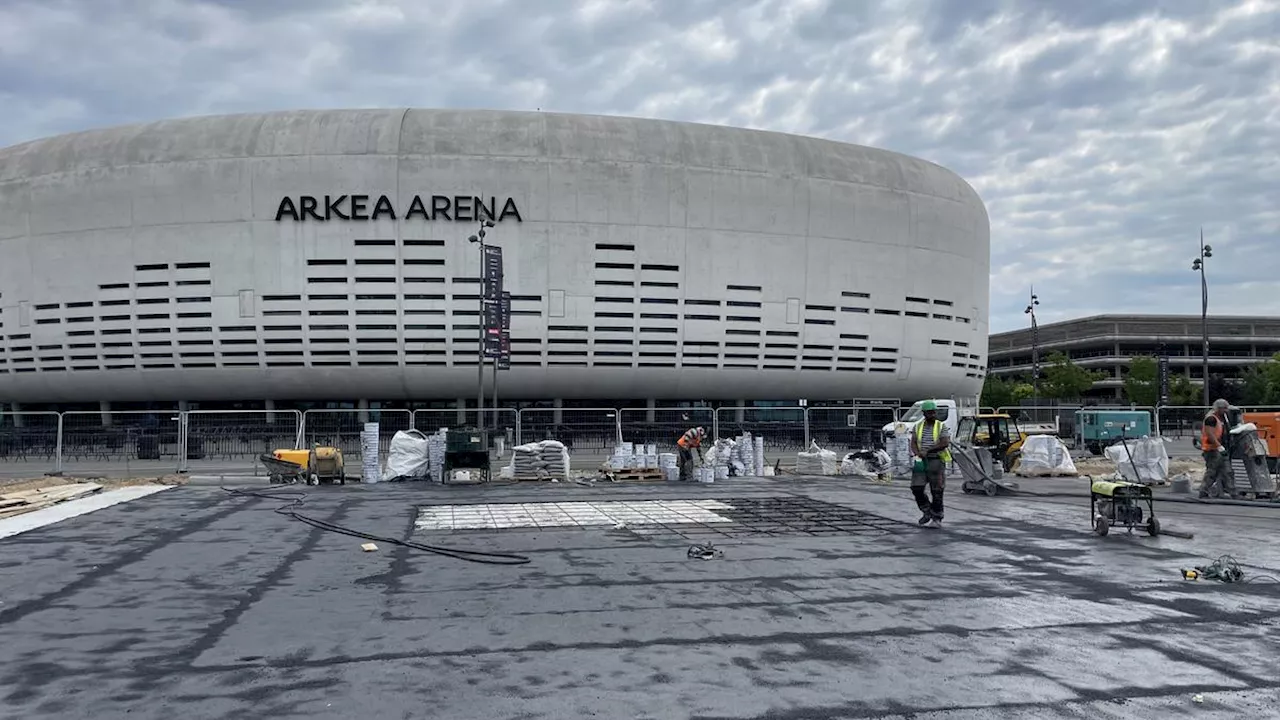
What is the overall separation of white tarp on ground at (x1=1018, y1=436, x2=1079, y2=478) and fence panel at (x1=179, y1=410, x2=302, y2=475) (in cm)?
2029

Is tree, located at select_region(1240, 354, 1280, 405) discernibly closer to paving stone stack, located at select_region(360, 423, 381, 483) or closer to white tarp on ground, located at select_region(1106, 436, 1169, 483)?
white tarp on ground, located at select_region(1106, 436, 1169, 483)

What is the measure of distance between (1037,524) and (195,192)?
43.1 m

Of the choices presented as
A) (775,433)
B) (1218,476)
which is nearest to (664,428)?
(775,433)

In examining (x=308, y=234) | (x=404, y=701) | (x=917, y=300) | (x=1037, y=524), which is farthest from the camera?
(x=917, y=300)

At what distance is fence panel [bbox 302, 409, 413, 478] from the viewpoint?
23.3m

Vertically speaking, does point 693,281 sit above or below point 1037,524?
above

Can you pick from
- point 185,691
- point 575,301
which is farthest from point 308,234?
point 185,691

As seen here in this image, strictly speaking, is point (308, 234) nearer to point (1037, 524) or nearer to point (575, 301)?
point (575, 301)

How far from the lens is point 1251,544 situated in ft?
32.3

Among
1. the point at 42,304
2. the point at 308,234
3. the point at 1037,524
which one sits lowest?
the point at 1037,524

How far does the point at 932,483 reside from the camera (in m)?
11.5

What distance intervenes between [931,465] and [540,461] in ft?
36.9

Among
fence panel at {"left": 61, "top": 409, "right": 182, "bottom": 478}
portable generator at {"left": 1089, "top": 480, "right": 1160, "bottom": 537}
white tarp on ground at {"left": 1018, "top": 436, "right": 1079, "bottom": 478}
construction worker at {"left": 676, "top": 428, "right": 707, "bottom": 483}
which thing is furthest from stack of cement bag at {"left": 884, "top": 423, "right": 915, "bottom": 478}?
fence panel at {"left": 61, "top": 409, "right": 182, "bottom": 478}

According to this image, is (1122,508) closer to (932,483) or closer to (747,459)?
(932,483)
